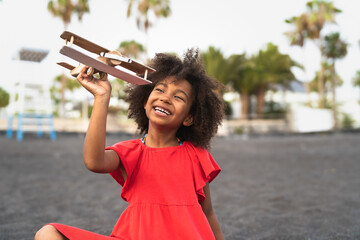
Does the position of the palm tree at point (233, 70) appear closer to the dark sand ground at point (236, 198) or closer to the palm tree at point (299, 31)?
the palm tree at point (299, 31)

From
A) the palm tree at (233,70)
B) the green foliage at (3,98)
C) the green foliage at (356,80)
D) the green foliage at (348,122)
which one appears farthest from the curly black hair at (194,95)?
the green foliage at (356,80)

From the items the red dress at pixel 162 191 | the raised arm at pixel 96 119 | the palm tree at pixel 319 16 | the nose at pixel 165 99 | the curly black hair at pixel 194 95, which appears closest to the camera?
the raised arm at pixel 96 119

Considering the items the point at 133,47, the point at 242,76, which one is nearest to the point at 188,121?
the point at 242,76

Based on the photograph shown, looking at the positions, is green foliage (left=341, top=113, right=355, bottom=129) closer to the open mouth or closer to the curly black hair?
the curly black hair

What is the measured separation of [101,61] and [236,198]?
3270mm

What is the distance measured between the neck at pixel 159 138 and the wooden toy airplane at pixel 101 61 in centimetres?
40

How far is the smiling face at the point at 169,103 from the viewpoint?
62.8 inches

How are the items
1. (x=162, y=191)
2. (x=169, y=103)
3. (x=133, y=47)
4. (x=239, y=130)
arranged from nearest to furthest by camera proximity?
(x=162, y=191), (x=169, y=103), (x=239, y=130), (x=133, y=47)

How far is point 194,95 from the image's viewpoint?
5.78ft

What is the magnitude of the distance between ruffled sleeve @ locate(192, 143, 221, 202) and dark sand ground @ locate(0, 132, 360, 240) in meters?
0.30

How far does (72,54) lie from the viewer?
114 cm

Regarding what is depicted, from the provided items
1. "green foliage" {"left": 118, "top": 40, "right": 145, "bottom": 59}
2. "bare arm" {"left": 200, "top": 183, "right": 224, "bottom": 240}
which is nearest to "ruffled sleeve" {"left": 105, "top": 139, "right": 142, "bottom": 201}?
"bare arm" {"left": 200, "top": 183, "right": 224, "bottom": 240}

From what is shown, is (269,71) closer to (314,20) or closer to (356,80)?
(314,20)

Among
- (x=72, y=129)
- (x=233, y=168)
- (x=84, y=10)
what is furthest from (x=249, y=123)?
(x=233, y=168)
